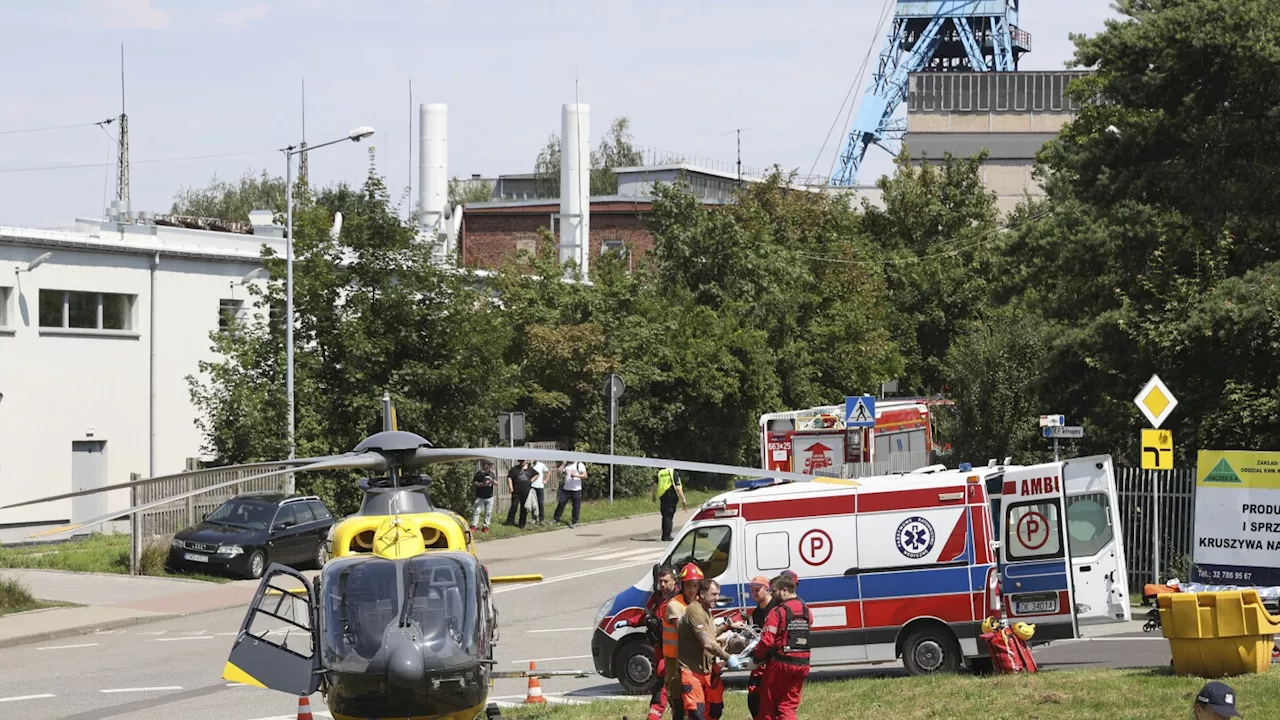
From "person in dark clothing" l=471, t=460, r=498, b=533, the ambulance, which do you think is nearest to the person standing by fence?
"person in dark clothing" l=471, t=460, r=498, b=533

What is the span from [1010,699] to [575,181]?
50.6 metres

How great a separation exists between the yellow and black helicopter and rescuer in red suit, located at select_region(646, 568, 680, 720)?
182 cm

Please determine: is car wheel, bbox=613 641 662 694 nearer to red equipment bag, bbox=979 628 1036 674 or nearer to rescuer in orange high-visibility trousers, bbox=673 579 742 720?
red equipment bag, bbox=979 628 1036 674

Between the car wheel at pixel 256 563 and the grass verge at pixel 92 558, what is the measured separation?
447 millimetres

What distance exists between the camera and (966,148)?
93.7 m

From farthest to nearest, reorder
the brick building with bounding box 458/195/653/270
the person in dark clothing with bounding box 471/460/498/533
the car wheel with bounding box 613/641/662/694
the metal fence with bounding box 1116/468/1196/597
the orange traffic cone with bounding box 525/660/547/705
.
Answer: the brick building with bounding box 458/195/653/270 → the person in dark clothing with bounding box 471/460/498/533 → the metal fence with bounding box 1116/468/1196/597 → the car wheel with bounding box 613/641/662/694 → the orange traffic cone with bounding box 525/660/547/705

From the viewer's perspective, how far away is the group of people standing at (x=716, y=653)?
11812mm

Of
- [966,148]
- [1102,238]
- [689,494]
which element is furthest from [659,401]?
[966,148]

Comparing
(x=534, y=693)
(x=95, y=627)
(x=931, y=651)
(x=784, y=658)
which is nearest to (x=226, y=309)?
(x=95, y=627)

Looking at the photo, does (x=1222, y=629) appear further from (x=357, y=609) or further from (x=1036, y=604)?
(x=357, y=609)

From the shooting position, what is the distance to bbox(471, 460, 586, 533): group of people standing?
3334 centimetres

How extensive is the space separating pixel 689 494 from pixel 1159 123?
809 inches

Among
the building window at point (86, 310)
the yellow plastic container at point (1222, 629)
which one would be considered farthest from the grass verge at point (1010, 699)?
the building window at point (86, 310)

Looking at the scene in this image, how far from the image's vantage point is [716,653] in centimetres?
1215
